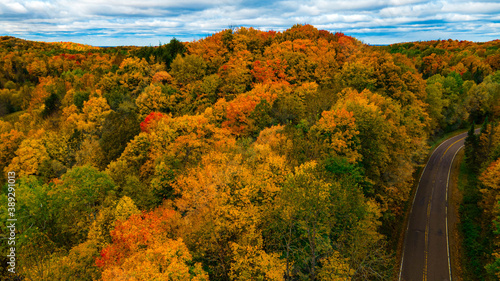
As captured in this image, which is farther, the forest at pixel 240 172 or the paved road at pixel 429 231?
the paved road at pixel 429 231

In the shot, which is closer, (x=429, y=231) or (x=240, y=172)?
(x=240, y=172)

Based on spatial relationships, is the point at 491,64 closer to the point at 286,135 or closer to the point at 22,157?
the point at 286,135

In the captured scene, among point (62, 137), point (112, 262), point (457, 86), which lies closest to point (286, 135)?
point (112, 262)

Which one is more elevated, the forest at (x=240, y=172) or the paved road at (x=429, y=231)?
the forest at (x=240, y=172)

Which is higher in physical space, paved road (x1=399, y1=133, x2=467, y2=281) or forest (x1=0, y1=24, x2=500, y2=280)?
forest (x1=0, y1=24, x2=500, y2=280)
